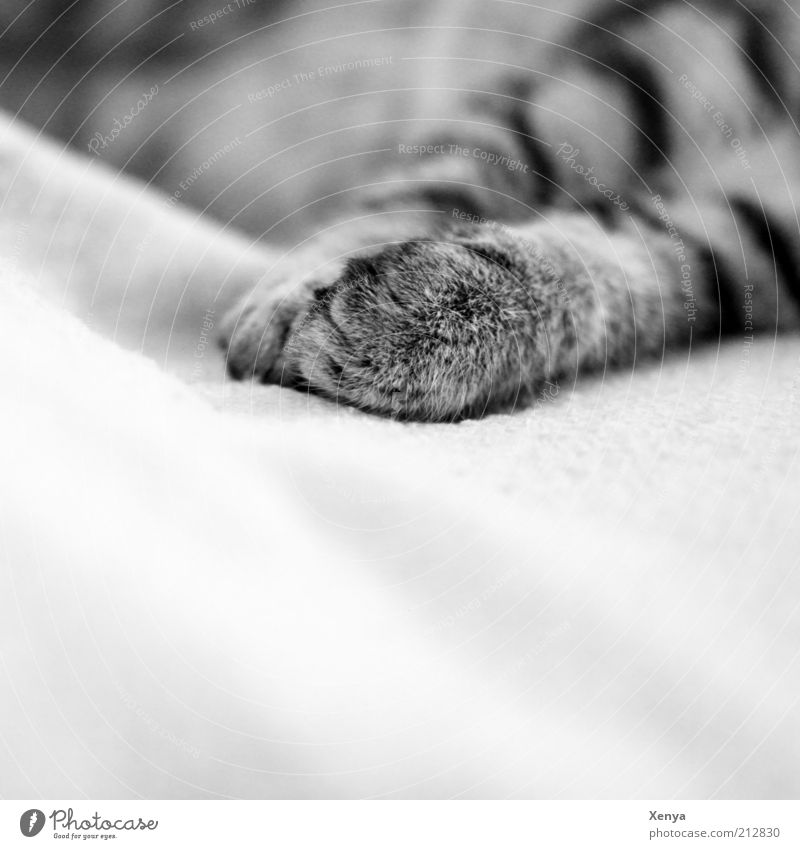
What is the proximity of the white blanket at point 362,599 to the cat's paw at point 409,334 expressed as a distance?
0.02 m

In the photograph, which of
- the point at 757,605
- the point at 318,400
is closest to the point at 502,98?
the point at 318,400

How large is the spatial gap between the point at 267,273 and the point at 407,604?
21 cm

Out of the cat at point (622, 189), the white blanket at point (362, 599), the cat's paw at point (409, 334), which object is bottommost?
the white blanket at point (362, 599)

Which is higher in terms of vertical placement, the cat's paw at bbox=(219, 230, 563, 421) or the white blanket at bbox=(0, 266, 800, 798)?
the cat's paw at bbox=(219, 230, 563, 421)

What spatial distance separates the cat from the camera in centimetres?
44

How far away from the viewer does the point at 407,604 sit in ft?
1.25

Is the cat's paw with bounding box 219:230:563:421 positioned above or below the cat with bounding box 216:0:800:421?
below

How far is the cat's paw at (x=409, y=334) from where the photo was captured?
0.41m

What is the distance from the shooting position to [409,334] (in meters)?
0.41

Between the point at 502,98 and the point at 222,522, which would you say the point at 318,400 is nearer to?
the point at 222,522

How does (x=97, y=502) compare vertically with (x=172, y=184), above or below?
below

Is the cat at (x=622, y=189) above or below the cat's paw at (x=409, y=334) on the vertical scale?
above

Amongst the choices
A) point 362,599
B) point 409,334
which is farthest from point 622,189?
point 362,599

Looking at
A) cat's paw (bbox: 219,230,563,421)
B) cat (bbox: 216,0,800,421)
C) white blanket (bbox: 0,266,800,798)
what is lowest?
white blanket (bbox: 0,266,800,798)
